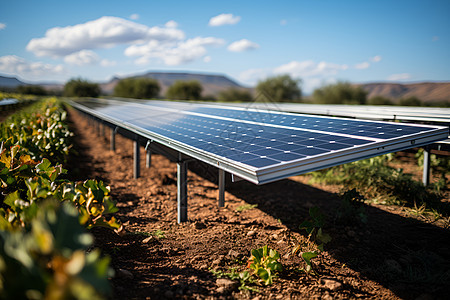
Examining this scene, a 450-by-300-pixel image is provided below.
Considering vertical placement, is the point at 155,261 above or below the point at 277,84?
below

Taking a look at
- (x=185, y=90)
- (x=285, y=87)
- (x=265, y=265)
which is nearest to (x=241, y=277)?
(x=265, y=265)

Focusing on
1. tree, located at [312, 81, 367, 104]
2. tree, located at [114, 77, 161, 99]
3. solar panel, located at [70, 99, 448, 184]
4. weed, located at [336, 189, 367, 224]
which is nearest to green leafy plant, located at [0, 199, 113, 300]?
solar panel, located at [70, 99, 448, 184]

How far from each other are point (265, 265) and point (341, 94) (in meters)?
60.2

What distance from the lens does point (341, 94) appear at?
5872 cm

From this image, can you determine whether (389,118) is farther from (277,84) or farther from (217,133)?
(277,84)

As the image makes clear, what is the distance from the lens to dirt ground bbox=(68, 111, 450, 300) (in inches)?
152

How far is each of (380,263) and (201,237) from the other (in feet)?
9.73

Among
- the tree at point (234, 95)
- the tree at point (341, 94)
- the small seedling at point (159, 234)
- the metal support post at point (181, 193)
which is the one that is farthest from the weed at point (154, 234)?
the tree at point (234, 95)

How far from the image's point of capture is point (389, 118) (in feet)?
29.3

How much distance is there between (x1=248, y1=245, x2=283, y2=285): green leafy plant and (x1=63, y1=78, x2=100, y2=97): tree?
103559 millimetres

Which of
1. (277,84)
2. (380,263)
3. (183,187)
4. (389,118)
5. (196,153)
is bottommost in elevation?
(380,263)

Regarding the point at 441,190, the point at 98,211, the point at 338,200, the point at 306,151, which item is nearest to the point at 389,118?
the point at 441,190

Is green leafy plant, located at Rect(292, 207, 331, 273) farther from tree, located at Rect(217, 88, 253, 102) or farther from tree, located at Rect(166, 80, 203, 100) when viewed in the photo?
tree, located at Rect(217, 88, 253, 102)

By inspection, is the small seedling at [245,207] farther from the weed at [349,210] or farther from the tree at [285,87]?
the tree at [285,87]
